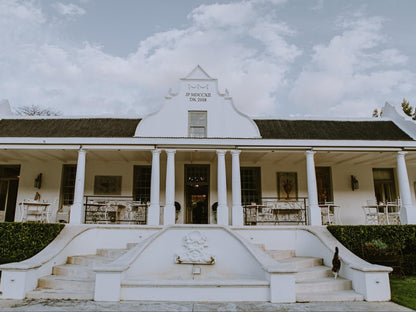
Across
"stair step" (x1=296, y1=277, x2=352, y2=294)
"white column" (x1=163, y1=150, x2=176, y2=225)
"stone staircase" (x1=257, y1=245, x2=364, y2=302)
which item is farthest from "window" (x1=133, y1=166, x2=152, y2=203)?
"stair step" (x1=296, y1=277, x2=352, y2=294)

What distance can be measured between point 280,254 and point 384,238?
306 centimetres

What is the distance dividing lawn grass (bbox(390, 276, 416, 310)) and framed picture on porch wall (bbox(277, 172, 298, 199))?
5935mm

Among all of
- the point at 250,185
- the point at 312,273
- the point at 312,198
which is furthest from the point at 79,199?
the point at 312,198

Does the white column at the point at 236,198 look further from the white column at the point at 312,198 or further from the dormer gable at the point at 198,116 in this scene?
the white column at the point at 312,198

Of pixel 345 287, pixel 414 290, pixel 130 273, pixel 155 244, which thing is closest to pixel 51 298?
pixel 130 273

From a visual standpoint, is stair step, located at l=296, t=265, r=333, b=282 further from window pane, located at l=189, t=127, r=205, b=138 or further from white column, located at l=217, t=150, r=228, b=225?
window pane, located at l=189, t=127, r=205, b=138

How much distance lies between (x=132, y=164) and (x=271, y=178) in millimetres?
6384

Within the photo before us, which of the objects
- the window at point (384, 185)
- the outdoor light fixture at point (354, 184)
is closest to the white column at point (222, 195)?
the outdoor light fixture at point (354, 184)

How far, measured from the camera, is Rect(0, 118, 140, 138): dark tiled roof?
455 inches

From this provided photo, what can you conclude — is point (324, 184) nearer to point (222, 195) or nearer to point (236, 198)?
point (236, 198)

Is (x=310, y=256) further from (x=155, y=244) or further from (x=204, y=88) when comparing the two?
(x=204, y=88)

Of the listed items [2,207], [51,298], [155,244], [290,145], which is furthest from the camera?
[2,207]

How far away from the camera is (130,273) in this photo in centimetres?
691

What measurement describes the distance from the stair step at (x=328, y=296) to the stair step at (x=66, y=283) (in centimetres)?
449
